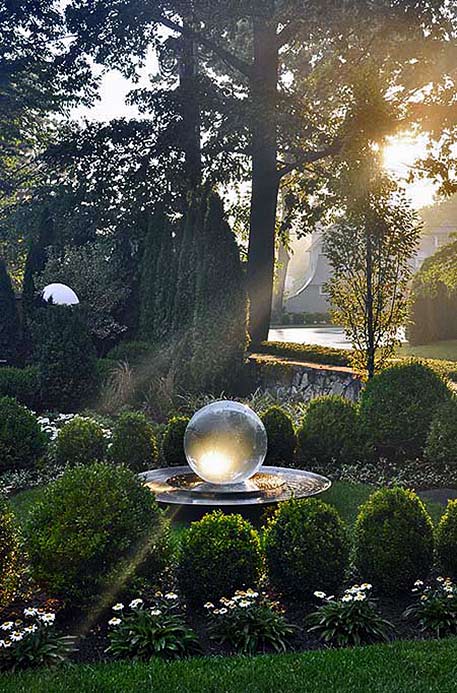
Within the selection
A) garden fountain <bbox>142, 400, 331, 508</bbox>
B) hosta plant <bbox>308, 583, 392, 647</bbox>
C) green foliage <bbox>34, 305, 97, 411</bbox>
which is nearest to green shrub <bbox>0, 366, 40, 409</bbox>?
green foliage <bbox>34, 305, 97, 411</bbox>

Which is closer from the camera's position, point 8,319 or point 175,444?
point 175,444

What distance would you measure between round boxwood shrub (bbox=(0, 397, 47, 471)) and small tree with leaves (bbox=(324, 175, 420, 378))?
4.91 metres

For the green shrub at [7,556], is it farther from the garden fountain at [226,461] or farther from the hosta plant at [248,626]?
the garden fountain at [226,461]

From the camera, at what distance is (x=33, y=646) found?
3768 mm

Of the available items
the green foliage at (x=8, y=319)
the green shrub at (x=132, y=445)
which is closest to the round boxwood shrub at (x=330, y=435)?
the green shrub at (x=132, y=445)

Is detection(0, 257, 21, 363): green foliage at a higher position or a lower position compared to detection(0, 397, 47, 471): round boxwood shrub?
higher

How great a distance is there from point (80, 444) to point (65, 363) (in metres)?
4.32

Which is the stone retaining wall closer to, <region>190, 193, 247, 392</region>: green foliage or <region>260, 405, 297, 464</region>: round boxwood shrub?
<region>190, 193, 247, 392</region>: green foliage

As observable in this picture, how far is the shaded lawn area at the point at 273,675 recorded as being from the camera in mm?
3389

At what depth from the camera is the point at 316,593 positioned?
4266 mm

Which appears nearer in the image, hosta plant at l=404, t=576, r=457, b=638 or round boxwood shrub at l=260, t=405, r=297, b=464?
hosta plant at l=404, t=576, r=457, b=638

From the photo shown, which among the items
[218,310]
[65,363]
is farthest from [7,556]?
[218,310]

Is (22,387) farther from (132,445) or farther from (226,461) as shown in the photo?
(226,461)

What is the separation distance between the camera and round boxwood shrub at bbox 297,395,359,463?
827 cm
